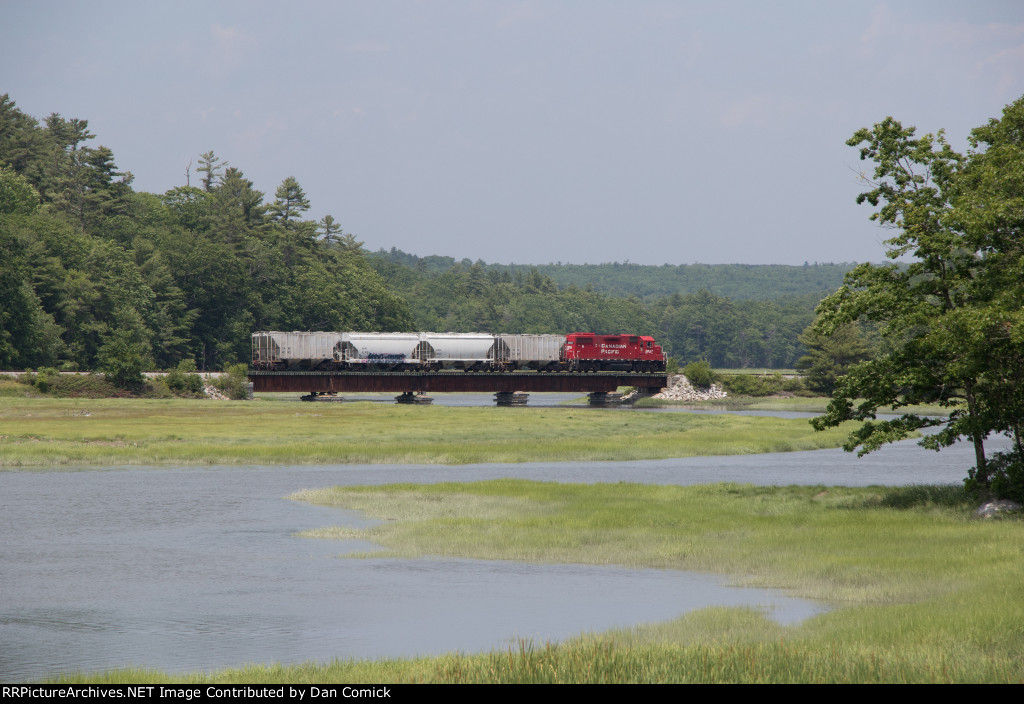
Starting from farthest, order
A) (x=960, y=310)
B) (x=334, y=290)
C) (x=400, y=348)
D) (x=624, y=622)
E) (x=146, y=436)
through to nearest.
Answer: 1. (x=334, y=290)
2. (x=400, y=348)
3. (x=146, y=436)
4. (x=960, y=310)
5. (x=624, y=622)

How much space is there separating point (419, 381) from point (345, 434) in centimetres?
3641

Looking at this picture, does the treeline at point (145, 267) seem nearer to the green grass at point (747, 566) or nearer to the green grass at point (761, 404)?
the green grass at point (761, 404)

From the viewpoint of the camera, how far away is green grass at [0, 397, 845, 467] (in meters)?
53.4

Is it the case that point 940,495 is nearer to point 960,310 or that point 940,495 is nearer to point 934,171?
point 960,310

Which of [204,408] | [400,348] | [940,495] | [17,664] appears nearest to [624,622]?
[17,664]

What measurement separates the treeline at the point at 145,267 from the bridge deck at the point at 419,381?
1333 cm

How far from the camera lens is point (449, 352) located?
10525cm

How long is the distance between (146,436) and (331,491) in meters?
22.5

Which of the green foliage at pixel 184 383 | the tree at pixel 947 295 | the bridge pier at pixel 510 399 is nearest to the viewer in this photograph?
the tree at pixel 947 295

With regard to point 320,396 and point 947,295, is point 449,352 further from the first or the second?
point 947,295

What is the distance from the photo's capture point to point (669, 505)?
35719 mm

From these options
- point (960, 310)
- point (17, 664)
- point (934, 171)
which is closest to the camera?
point (17, 664)

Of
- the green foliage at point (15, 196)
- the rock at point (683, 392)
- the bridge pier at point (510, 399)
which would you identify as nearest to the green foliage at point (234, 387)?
the bridge pier at point (510, 399)

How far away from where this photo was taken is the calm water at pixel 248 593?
1908 cm
